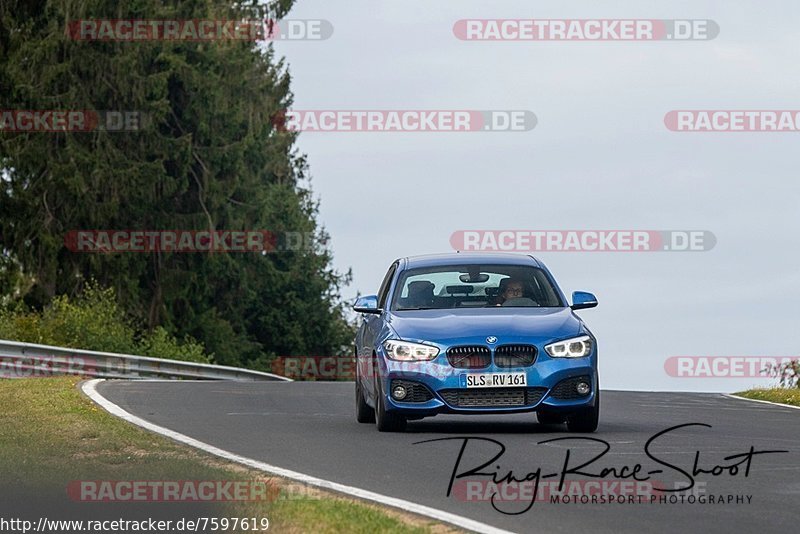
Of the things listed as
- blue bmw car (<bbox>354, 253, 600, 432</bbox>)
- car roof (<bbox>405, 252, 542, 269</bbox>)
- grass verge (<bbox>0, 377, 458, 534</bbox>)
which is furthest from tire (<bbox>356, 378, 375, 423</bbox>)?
grass verge (<bbox>0, 377, 458, 534</bbox>)

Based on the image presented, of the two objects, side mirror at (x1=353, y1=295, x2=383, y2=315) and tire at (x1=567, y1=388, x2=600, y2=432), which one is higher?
side mirror at (x1=353, y1=295, x2=383, y2=315)

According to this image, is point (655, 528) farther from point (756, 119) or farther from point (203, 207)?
point (203, 207)

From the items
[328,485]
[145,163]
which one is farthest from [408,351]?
[145,163]

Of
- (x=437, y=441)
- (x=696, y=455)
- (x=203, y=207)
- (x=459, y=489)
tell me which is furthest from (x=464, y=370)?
(x=203, y=207)

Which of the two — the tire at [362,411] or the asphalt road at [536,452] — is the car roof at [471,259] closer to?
the tire at [362,411]

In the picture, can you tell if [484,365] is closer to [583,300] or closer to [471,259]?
[583,300]

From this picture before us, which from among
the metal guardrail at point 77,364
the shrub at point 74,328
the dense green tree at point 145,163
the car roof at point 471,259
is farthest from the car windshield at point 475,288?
the dense green tree at point 145,163

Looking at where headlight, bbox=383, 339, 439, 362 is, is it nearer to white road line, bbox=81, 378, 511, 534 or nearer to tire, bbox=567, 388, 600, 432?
tire, bbox=567, 388, 600, 432

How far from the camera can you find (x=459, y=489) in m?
10.9

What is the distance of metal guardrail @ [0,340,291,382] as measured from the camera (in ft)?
96.7

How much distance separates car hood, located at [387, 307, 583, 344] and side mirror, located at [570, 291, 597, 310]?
26cm

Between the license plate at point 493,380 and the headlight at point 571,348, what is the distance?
0.40 m

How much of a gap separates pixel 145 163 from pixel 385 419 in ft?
124

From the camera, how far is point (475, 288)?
16.6 m
